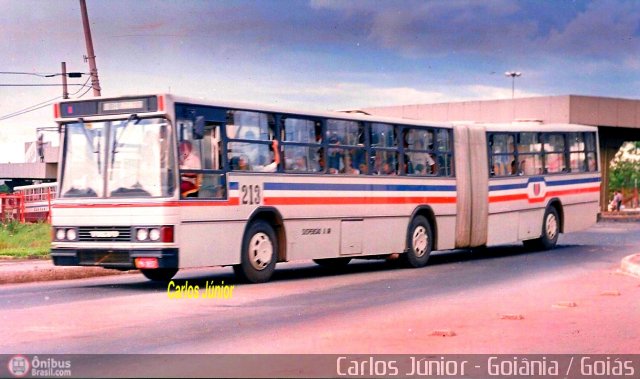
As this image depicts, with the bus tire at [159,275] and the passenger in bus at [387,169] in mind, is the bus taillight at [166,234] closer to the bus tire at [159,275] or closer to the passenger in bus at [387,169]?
the bus tire at [159,275]

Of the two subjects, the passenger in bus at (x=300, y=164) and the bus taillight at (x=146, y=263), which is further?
the passenger in bus at (x=300, y=164)

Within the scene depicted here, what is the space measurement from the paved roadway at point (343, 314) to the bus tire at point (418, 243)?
1.07 m

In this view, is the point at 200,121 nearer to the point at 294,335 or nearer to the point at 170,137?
the point at 170,137

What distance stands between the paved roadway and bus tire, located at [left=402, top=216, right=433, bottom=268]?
107 centimetres

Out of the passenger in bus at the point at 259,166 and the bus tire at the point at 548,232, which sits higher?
the passenger in bus at the point at 259,166

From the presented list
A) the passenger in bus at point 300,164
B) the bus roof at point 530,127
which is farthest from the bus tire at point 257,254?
the bus roof at point 530,127

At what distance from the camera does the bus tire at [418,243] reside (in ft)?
73.8

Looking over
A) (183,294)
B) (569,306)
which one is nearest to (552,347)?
(569,306)

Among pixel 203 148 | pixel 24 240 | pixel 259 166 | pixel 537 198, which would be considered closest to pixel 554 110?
pixel 537 198

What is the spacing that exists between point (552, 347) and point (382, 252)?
10500mm

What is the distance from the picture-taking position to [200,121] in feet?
55.7

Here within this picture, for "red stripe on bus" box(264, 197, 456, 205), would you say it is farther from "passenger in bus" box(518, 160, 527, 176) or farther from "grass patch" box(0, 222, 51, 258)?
"grass patch" box(0, 222, 51, 258)

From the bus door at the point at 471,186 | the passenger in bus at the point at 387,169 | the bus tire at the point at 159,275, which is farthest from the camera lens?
the bus door at the point at 471,186

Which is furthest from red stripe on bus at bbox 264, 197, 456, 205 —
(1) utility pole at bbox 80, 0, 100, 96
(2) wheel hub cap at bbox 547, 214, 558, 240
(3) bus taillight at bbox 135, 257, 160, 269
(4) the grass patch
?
(1) utility pole at bbox 80, 0, 100, 96
